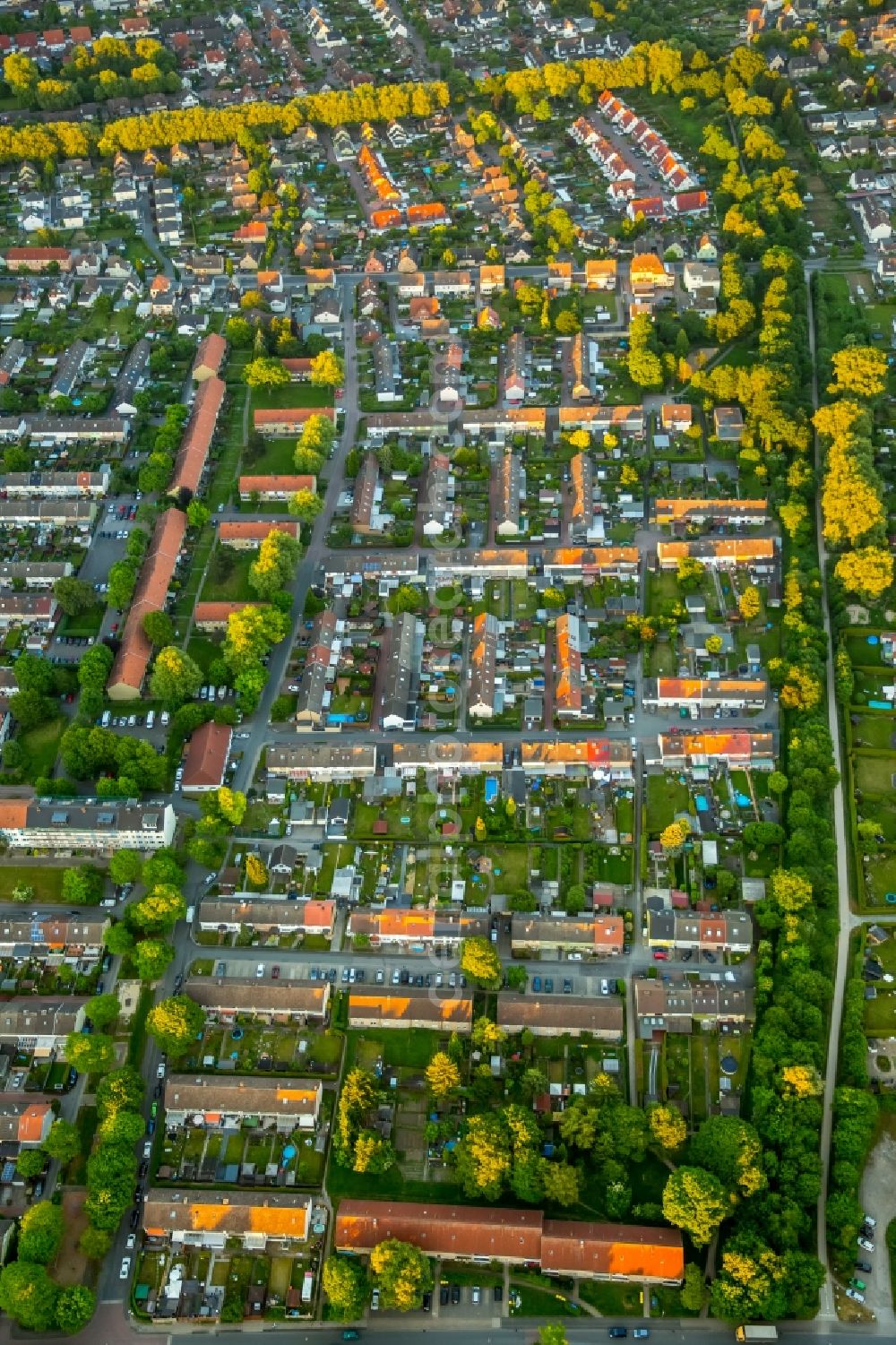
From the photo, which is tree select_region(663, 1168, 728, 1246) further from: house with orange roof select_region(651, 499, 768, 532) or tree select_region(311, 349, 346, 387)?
tree select_region(311, 349, 346, 387)

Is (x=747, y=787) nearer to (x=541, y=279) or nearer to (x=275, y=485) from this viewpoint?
(x=275, y=485)

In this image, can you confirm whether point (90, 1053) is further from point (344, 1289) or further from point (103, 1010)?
point (344, 1289)

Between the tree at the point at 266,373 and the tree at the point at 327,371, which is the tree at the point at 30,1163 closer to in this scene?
the tree at the point at 266,373

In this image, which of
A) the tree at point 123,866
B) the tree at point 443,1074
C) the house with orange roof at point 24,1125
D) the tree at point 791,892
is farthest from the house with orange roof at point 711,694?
the house with orange roof at point 24,1125

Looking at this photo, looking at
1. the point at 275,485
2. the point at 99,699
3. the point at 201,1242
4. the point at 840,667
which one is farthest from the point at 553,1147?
the point at 275,485

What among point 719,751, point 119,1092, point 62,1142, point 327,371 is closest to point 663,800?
point 719,751

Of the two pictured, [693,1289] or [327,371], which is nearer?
[693,1289]
